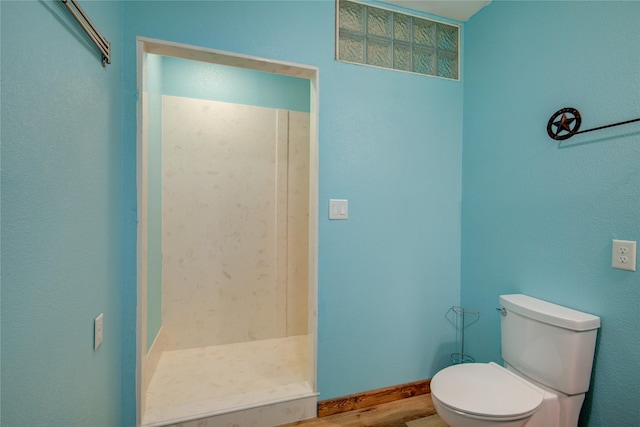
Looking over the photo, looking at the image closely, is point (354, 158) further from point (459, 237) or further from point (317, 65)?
point (459, 237)

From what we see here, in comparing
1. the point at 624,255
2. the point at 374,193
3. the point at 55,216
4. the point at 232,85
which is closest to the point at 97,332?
the point at 55,216

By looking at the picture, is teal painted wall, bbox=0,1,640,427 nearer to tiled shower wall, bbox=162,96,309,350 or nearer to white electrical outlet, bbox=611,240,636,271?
white electrical outlet, bbox=611,240,636,271

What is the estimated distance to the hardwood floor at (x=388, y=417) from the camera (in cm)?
160

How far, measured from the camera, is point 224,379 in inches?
72.8

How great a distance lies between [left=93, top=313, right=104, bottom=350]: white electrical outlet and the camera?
1.03 m

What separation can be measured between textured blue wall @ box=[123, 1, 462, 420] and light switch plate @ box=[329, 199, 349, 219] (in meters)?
0.03

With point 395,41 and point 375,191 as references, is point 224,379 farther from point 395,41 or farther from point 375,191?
point 395,41

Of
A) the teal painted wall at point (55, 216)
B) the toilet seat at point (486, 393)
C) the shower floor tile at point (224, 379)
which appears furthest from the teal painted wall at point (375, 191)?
the toilet seat at point (486, 393)

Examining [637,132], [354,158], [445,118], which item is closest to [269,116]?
[354,158]

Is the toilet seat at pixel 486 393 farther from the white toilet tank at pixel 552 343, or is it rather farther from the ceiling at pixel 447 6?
the ceiling at pixel 447 6

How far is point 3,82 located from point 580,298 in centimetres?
208

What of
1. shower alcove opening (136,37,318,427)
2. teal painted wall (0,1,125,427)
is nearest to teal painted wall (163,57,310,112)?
shower alcove opening (136,37,318,427)

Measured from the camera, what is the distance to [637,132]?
3.68ft

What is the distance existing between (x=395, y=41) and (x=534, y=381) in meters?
1.99
